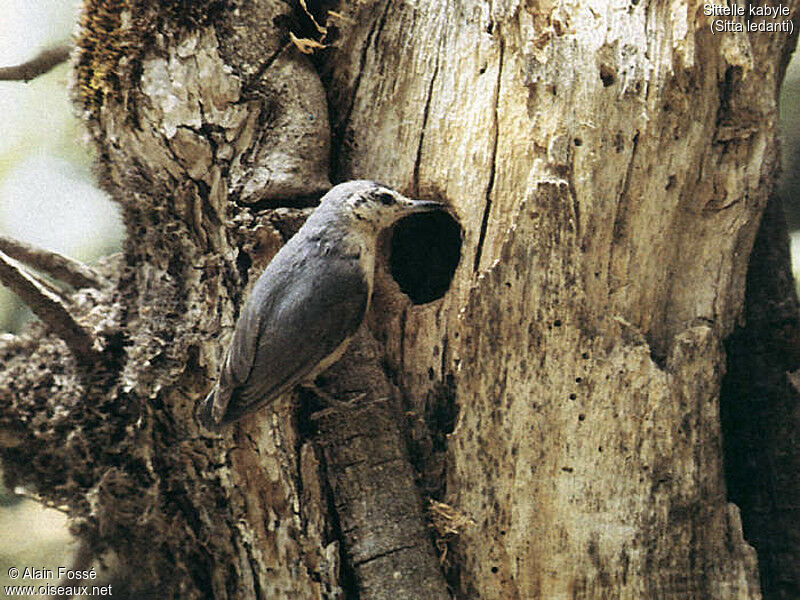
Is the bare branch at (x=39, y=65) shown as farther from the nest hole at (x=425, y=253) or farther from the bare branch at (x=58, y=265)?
the nest hole at (x=425, y=253)

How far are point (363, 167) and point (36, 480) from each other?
169 cm

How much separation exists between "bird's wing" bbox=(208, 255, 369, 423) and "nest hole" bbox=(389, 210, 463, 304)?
523 millimetres

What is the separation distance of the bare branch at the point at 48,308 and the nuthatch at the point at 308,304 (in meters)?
0.59

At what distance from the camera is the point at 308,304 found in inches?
84.9

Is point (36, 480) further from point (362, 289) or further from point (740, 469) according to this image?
point (740, 469)

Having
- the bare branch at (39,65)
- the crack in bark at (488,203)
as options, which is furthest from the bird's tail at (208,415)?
the bare branch at (39,65)

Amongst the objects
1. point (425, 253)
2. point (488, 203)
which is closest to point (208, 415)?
point (425, 253)

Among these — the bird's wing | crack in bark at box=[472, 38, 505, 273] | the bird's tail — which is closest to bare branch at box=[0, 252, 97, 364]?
the bird's tail

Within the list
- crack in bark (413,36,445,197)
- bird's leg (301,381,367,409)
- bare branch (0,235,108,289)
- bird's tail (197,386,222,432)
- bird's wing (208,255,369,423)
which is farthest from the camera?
bare branch (0,235,108,289)

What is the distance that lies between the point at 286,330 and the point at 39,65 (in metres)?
1.83

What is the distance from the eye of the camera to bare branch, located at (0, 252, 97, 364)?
7.75 ft

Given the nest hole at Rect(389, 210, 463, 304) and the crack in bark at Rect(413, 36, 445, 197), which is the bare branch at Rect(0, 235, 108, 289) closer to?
the nest hole at Rect(389, 210, 463, 304)

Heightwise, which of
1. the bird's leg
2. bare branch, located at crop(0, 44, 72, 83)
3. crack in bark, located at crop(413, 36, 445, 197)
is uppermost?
bare branch, located at crop(0, 44, 72, 83)

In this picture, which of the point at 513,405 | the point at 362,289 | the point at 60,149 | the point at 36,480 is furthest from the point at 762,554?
the point at 60,149
